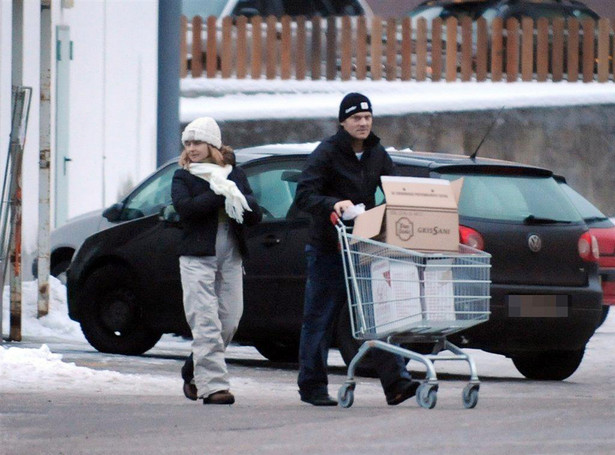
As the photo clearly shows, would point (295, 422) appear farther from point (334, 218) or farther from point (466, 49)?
point (466, 49)

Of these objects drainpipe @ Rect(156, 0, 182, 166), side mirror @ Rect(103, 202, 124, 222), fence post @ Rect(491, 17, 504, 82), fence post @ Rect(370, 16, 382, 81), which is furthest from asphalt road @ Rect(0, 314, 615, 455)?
fence post @ Rect(491, 17, 504, 82)

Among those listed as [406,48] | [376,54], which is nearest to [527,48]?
[406,48]

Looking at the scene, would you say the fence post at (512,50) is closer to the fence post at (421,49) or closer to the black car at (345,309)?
the fence post at (421,49)

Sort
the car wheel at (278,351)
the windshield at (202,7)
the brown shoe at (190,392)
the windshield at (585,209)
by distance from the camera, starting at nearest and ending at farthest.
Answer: the brown shoe at (190,392) → the car wheel at (278,351) → the windshield at (585,209) → the windshield at (202,7)

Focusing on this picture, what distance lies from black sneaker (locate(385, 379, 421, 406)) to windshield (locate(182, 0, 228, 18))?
18219mm

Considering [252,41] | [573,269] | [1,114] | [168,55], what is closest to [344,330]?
[573,269]

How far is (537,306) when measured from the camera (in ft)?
38.2

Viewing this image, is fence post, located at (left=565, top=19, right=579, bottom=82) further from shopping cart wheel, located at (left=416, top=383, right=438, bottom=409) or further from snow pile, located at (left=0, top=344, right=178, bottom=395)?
shopping cart wheel, located at (left=416, top=383, right=438, bottom=409)

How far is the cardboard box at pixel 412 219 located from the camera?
30.1ft

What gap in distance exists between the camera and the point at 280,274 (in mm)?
12219

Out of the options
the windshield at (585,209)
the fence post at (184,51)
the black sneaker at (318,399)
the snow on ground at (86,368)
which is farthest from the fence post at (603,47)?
the black sneaker at (318,399)

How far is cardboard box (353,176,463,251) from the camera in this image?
9177mm

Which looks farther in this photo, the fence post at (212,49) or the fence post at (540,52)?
the fence post at (540,52)

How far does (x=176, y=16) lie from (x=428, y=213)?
9.16m
